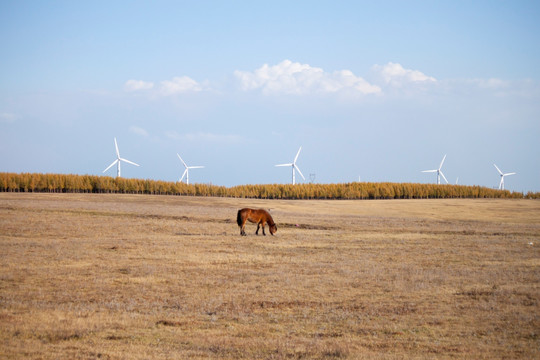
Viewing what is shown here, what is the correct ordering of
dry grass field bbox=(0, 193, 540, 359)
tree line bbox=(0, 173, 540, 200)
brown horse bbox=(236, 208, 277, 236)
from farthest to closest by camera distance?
tree line bbox=(0, 173, 540, 200)
brown horse bbox=(236, 208, 277, 236)
dry grass field bbox=(0, 193, 540, 359)

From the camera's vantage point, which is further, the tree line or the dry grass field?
the tree line

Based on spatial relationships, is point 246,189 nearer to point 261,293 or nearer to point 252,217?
point 252,217

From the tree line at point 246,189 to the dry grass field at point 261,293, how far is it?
25.1 meters

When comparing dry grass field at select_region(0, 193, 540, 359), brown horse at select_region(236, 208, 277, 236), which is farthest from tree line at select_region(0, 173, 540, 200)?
brown horse at select_region(236, 208, 277, 236)

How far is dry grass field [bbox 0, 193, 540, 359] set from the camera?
411 inches

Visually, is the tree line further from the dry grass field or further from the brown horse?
the brown horse

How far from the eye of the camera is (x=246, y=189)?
2554 inches

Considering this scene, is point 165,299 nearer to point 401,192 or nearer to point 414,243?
point 414,243

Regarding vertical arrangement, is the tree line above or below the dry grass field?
above

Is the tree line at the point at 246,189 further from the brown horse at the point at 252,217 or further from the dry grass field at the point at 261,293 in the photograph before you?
the brown horse at the point at 252,217

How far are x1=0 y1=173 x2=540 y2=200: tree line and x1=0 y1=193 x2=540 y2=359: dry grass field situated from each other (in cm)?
2508

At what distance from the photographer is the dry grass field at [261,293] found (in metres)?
10.4

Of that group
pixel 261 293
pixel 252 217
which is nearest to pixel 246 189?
pixel 252 217

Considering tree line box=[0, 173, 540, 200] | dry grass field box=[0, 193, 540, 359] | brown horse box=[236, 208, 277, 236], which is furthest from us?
tree line box=[0, 173, 540, 200]
